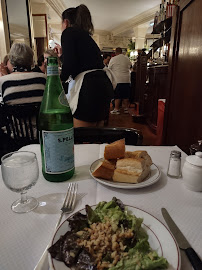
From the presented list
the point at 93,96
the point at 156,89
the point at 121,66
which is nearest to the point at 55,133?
the point at 93,96

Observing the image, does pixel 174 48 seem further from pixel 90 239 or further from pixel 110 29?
pixel 110 29

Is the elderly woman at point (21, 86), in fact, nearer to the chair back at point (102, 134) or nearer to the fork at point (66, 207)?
the chair back at point (102, 134)

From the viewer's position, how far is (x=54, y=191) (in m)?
0.60

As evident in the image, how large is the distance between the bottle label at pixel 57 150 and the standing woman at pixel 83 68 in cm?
112

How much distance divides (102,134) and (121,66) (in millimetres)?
4124

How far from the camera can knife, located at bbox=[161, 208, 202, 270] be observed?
14.1 inches

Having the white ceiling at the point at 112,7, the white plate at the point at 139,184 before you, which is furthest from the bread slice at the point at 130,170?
the white ceiling at the point at 112,7

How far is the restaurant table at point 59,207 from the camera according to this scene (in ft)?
1.30

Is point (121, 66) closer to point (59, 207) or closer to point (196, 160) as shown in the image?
point (196, 160)

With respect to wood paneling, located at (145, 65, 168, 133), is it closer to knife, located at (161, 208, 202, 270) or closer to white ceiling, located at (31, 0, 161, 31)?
knife, located at (161, 208, 202, 270)

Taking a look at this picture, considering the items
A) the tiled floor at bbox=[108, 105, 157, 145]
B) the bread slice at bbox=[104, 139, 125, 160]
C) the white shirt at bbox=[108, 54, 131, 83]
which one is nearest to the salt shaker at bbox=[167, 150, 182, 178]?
the bread slice at bbox=[104, 139, 125, 160]

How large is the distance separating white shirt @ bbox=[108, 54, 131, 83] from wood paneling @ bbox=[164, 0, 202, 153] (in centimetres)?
330

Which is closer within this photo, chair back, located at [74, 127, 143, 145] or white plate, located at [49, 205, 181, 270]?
white plate, located at [49, 205, 181, 270]

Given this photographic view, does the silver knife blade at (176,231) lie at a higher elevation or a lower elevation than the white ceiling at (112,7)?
lower
